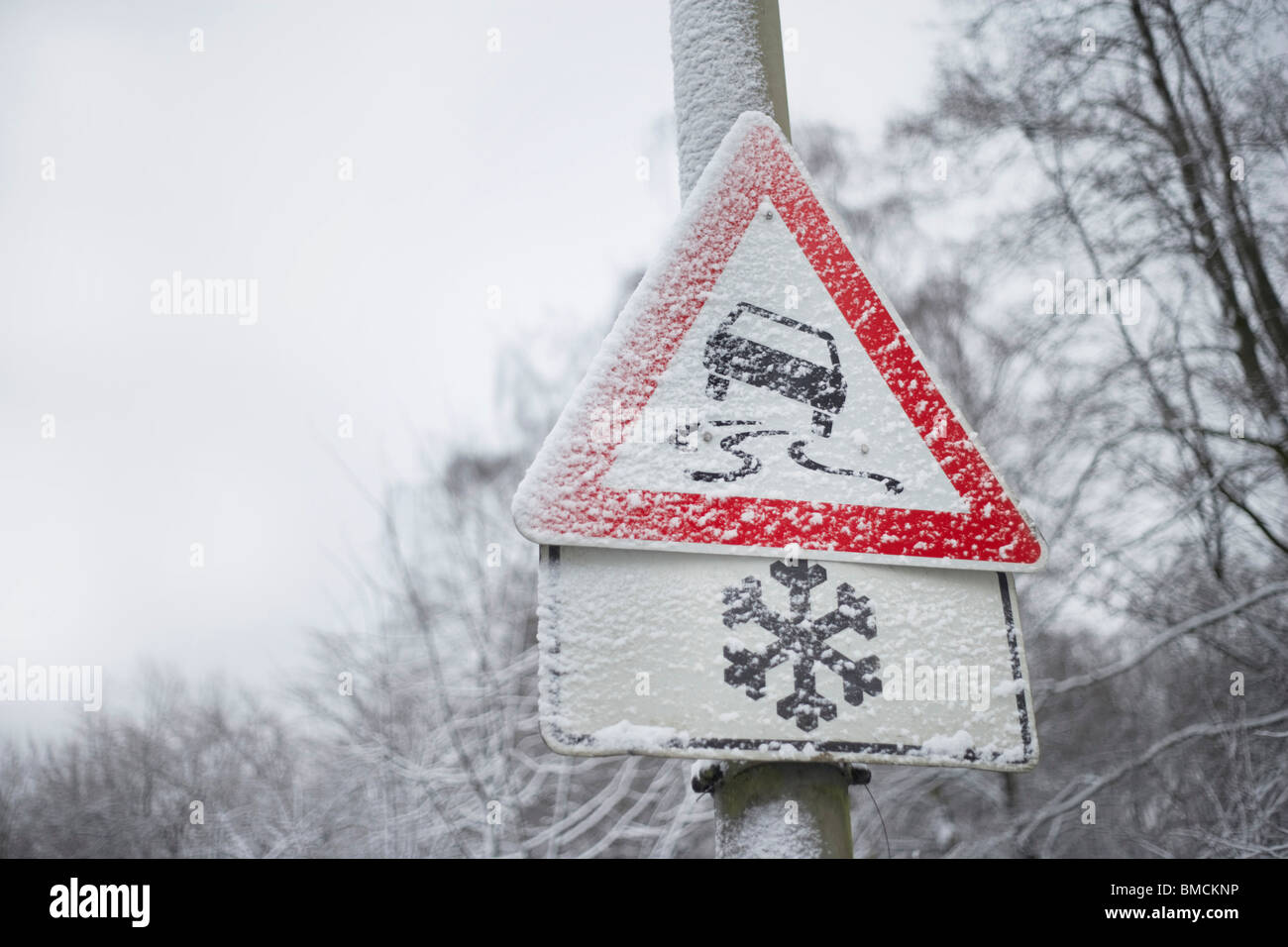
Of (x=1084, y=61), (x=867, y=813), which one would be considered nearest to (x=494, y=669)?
(x=867, y=813)

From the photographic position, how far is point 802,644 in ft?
4.28

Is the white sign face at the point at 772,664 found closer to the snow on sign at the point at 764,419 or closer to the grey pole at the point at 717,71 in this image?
the snow on sign at the point at 764,419

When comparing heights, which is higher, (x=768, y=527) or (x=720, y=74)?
(x=720, y=74)

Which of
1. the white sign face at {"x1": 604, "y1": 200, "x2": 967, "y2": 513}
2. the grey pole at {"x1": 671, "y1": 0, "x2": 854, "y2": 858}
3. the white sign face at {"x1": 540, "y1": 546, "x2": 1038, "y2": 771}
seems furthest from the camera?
the grey pole at {"x1": 671, "y1": 0, "x2": 854, "y2": 858}

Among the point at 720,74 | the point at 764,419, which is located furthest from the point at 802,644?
the point at 720,74

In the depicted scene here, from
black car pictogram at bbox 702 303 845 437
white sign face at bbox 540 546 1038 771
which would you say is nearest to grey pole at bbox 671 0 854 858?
white sign face at bbox 540 546 1038 771

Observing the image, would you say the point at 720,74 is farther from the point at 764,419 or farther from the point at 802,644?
the point at 802,644

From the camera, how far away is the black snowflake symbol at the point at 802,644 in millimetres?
1276

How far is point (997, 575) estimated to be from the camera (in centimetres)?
143

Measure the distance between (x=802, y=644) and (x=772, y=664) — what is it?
0.05 m

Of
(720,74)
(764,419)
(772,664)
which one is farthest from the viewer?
(720,74)

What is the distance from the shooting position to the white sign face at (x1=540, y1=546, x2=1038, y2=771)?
124cm

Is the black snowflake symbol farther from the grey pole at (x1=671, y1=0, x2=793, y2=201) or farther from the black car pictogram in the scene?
the grey pole at (x1=671, y1=0, x2=793, y2=201)
